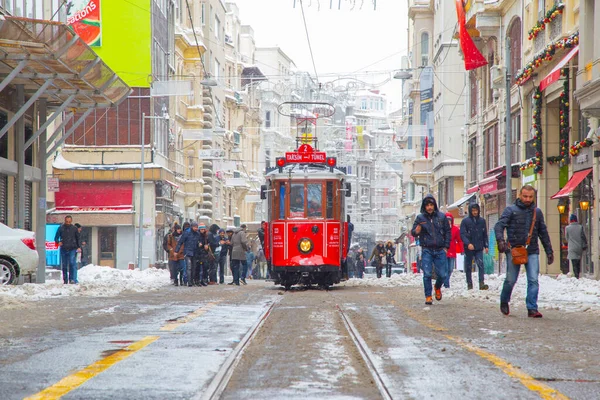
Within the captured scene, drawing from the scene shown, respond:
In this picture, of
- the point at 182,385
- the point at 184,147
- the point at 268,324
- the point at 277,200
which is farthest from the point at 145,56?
the point at 182,385

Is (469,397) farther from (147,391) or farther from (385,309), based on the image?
(385,309)

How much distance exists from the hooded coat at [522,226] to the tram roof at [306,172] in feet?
36.3

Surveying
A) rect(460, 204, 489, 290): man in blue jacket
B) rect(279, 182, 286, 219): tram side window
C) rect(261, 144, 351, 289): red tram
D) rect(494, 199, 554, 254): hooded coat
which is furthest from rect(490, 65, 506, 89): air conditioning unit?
rect(494, 199, 554, 254): hooded coat

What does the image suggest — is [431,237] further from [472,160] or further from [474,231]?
[472,160]

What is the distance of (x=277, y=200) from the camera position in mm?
24656

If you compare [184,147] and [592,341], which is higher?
[184,147]

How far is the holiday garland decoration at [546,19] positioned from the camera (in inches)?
1142

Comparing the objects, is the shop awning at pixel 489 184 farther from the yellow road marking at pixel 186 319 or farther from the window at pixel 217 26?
the window at pixel 217 26

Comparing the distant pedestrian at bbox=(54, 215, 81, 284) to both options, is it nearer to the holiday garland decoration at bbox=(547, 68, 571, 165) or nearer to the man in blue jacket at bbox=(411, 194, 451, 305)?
the man in blue jacket at bbox=(411, 194, 451, 305)

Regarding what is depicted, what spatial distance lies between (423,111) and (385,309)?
163 feet

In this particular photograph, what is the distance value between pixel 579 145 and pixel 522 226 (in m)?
14.9

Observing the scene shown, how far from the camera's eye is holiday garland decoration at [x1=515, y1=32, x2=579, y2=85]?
90.4ft

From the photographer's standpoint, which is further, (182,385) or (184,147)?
(184,147)

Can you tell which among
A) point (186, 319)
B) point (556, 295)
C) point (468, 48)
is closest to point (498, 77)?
point (468, 48)
